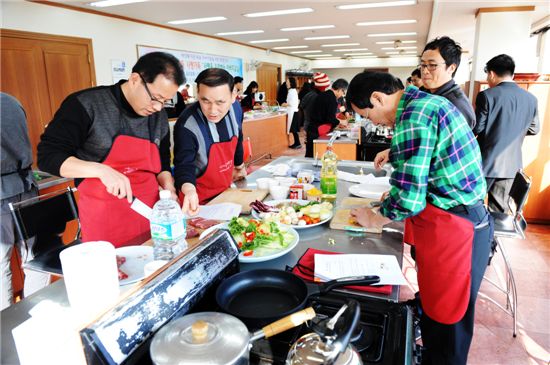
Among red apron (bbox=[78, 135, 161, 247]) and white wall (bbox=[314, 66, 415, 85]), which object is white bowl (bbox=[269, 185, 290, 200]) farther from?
white wall (bbox=[314, 66, 415, 85])

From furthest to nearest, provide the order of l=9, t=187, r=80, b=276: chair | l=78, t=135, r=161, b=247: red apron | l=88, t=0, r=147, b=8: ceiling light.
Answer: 1. l=88, t=0, r=147, b=8: ceiling light
2. l=9, t=187, r=80, b=276: chair
3. l=78, t=135, r=161, b=247: red apron

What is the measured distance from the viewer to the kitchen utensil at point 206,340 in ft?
1.96

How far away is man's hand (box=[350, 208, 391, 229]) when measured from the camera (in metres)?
1.56

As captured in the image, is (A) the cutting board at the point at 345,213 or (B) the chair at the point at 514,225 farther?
(B) the chair at the point at 514,225

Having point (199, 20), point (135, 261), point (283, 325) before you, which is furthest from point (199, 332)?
point (199, 20)

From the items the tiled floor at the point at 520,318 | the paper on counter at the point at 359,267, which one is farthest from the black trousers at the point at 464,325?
the tiled floor at the point at 520,318

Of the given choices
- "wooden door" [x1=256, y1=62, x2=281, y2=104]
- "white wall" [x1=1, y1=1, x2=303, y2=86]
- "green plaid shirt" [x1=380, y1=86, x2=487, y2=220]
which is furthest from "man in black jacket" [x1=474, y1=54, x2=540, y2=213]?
"wooden door" [x1=256, y1=62, x2=281, y2=104]

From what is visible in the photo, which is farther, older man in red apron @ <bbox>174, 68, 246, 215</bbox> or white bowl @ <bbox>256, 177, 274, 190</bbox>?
white bowl @ <bbox>256, 177, 274, 190</bbox>

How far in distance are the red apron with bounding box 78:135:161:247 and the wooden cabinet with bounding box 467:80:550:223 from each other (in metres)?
4.01

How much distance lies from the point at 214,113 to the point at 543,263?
327 cm

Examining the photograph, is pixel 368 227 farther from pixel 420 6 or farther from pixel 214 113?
pixel 420 6

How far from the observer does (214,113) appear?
1.99 metres

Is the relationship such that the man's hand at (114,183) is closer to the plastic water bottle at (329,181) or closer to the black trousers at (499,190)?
the plastic water bottle at (329,181)

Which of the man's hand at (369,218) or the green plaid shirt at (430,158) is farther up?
the green plaid shirt at (430,158)
